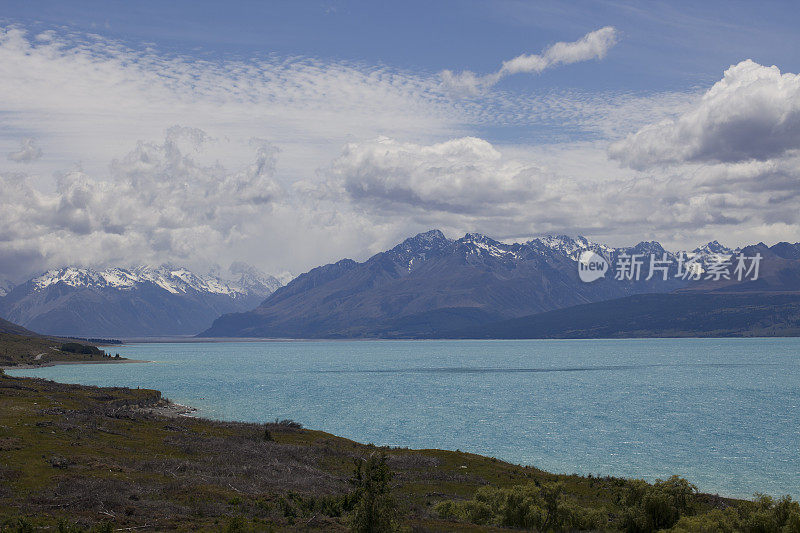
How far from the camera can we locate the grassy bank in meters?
35.8

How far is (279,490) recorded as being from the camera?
155 feet

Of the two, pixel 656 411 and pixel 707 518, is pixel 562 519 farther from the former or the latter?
pixel 656 411

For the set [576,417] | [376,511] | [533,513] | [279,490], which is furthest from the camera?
[576,417]

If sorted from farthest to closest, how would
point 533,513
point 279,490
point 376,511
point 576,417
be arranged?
point 576,417, point 279,490, point 533,513, point 376,511

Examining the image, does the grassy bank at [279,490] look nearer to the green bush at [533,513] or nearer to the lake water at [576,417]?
the green bush at [533,513]

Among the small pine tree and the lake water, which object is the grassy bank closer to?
the small pine tree

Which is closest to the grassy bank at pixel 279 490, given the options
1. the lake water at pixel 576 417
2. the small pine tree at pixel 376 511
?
the small pine tree at pixel 376 511

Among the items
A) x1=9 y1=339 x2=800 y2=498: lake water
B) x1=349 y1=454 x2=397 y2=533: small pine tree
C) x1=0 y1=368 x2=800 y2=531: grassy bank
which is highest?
x1=349 y1=454 x2=397 y2=533: small pine tree

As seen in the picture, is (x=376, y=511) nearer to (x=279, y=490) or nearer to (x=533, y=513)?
(x=533, y=513)

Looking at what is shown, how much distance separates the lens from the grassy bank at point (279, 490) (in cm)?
3575

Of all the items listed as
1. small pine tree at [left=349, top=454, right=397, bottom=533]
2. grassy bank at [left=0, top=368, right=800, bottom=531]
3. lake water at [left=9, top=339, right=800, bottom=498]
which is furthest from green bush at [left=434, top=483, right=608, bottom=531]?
lake water at [left=9, top=339, right=800, bottom=498]

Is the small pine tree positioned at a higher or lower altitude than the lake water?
higher

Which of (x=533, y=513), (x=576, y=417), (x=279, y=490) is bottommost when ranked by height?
(x=576, y=417)

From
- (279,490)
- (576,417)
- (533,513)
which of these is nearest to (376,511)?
(533,513)
